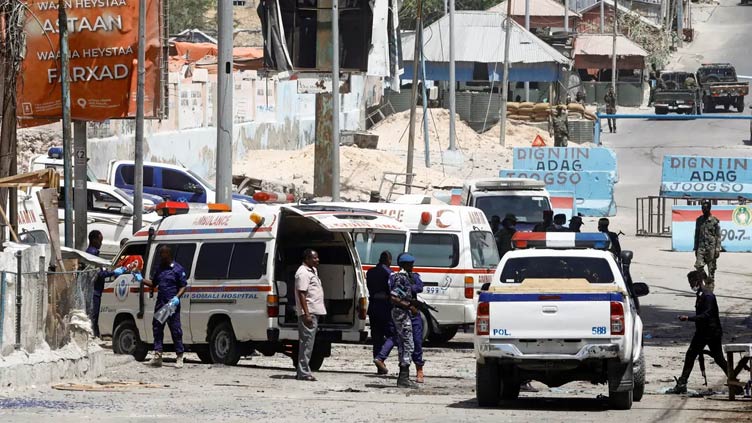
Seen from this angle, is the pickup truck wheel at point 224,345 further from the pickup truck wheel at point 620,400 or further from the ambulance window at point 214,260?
the pickup truck wheel at point 620,400

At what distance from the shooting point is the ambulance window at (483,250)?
872 inches

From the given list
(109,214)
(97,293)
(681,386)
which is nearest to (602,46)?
→ (109,214)

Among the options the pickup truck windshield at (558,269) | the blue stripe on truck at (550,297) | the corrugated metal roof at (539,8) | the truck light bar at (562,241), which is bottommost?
the blue stripe on truck at (550,297)

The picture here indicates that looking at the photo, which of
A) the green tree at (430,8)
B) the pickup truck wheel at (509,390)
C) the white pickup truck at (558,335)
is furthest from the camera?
the green tree at (430,8)

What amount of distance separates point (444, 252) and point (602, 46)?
70.3 metres

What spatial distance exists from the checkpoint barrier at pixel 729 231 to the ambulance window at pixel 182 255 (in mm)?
20910

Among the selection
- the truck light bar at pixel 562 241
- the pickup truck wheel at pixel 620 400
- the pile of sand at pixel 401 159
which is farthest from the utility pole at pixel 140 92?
the pickup truck wheel at pixel 620 400

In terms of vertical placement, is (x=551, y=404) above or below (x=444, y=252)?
below

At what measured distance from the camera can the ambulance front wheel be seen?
20.5 m

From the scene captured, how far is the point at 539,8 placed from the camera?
334ft

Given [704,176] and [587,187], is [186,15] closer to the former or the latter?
[587,187]

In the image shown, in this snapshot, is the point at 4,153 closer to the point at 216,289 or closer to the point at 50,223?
the point at 50,223

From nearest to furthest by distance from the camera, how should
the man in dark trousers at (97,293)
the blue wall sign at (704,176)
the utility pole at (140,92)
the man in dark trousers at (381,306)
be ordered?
the man in dark trousers at (381,306) → the man in dark trousers at (97,293) → the utility pole at (140,92) → the blue wall sign at (704,176)

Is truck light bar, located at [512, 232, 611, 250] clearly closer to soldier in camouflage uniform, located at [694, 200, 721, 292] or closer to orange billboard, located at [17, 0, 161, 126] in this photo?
soldier in camouflage uniform, located at [694, 200, 721, 292]
